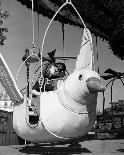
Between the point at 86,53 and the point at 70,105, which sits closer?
the point at 86,53

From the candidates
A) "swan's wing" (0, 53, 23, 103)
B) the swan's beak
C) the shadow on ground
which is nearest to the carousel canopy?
the shadow on ground

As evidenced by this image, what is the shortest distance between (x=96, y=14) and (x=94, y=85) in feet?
27.8

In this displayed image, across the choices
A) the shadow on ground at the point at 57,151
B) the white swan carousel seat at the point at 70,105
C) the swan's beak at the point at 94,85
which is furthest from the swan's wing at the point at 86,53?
the shadow on ground at the point at 57,151

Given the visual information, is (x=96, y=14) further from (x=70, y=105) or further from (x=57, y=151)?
(x=70, y=105)

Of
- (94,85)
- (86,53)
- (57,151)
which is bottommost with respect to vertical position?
(57,151)

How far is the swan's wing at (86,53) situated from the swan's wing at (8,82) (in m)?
0.64

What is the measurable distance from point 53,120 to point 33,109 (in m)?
0.71

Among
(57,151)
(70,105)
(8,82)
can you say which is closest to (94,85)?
(70,105)

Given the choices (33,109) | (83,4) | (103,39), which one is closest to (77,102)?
(33,109)

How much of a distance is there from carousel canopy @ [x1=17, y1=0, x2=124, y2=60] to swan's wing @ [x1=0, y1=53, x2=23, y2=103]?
586 cm

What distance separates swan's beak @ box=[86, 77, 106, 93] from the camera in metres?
2.54

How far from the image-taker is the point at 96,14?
10805 mm

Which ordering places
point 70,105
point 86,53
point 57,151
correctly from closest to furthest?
point 86,53
point 70,105
point 57,151

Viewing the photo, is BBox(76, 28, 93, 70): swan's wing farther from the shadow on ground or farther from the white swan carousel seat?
the shadow on ground
